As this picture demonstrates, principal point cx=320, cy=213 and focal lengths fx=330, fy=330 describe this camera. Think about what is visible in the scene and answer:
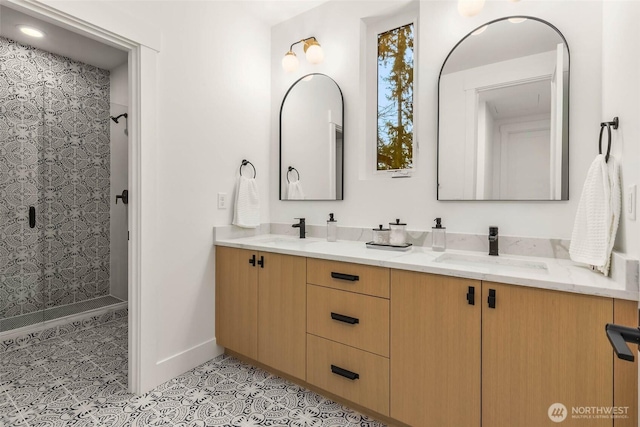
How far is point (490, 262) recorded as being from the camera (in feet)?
5.50

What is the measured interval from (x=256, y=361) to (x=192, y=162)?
139 centimetres

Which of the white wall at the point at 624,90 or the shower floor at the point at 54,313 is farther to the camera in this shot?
the shower floor at the point at 54,313

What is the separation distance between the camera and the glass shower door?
8.94 ft

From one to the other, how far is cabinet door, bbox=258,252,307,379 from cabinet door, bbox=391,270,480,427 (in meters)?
0.56

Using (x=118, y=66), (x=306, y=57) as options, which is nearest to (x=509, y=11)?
(x=306, y=57)

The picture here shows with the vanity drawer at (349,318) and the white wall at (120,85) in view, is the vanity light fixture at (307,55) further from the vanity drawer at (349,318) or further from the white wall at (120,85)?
the white wall at (120,85)

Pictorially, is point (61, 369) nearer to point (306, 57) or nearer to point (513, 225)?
point (306, 57)

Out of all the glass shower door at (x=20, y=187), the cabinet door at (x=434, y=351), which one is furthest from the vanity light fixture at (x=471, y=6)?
the glass shower door at (x=20, y=187)

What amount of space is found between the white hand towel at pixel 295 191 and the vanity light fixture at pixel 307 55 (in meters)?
0.87

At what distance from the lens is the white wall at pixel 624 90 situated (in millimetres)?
1091

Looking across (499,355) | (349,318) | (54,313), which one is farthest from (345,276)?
(54,313)

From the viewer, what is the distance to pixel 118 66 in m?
3.32

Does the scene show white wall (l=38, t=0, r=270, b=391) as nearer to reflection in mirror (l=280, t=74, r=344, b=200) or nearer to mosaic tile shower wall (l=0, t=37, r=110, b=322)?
reflection in mirror (l=280, t=74, r=344, b=200)

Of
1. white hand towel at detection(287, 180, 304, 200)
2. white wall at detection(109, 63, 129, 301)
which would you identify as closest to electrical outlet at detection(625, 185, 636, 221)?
white hand towel at detection(287, 180, 304, 200)
